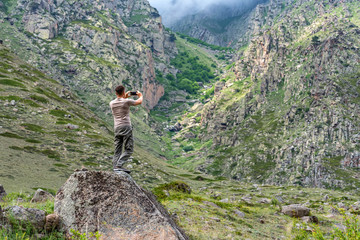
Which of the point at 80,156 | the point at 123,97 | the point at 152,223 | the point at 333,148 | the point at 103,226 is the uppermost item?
the point at 333,148

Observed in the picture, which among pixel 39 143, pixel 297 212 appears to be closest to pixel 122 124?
pixel 297 212

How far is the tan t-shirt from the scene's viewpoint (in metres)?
15.1

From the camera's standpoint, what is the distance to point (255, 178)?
17500cm

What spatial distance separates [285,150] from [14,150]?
514 feet

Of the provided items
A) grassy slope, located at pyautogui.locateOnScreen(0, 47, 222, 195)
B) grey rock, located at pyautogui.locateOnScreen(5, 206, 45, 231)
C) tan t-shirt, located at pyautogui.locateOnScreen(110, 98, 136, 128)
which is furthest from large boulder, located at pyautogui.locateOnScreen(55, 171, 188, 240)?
grassy slope, located at pyautogui.locateOnScreen(0, 47, 222, 195)

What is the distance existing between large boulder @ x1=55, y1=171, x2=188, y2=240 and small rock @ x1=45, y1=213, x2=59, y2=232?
1.20ft

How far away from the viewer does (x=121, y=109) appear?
15133mm

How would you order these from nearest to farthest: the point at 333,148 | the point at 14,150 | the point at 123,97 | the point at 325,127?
the point at 123,97
the point at 14,150
the point at 333,148
the point at 325,127

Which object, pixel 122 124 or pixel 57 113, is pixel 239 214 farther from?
pixel 57 113

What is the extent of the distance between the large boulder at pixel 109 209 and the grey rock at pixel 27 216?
1.14 meters

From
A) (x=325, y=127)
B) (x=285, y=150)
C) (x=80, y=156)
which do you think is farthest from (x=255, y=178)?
(x=80, y=156)

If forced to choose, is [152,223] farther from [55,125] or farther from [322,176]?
[322,176]

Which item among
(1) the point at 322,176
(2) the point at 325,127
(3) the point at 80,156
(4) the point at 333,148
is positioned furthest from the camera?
(2) the point at 325,127

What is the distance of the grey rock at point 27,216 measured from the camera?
1108cm
